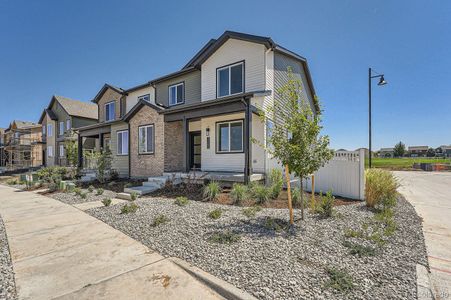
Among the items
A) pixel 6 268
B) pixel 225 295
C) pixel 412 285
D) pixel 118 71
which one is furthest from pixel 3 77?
pixel 412 285

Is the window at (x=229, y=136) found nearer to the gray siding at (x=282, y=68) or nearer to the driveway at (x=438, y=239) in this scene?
the gray siding at (x=282, y=68)

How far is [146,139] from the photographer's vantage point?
13.4 meters

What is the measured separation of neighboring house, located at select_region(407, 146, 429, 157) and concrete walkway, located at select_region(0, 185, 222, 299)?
129255mm

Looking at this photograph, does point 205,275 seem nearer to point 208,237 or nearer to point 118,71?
point 208,237

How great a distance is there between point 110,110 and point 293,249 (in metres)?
21.0

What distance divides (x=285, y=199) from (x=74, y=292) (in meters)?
6.46

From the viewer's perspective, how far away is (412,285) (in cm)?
285

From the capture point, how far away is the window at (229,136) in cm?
1117

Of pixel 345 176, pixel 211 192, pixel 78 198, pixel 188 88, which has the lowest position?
pixel 78 198

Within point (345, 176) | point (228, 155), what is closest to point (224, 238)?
point (345, 176)

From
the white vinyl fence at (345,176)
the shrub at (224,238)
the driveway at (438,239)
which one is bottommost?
the driveway at (438,239)

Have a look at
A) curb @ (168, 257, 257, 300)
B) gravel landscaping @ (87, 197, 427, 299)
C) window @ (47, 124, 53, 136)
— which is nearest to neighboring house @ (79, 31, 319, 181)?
gravel landscaping @ (87, 197, 427, 299)

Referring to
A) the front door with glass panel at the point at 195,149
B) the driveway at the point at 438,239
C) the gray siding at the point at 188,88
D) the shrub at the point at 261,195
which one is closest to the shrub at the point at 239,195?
the shrub at the point at 261,195

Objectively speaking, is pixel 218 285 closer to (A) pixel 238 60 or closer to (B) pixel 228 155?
(B) pixel 228 155
